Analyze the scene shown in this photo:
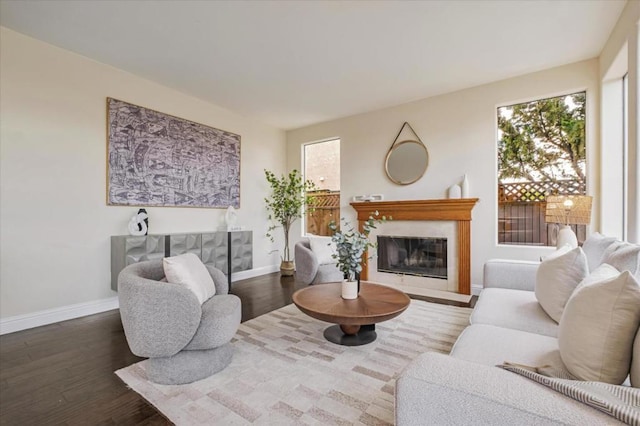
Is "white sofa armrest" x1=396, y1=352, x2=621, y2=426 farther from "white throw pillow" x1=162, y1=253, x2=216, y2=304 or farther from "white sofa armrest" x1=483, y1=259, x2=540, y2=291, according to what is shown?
"white sofa armrest" x1=483, y1=259, x2=540, y2=291

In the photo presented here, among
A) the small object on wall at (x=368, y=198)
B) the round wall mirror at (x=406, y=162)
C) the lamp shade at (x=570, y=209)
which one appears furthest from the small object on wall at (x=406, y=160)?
the lamp shade at (x=570, y=209)

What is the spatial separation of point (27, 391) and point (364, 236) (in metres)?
2.47

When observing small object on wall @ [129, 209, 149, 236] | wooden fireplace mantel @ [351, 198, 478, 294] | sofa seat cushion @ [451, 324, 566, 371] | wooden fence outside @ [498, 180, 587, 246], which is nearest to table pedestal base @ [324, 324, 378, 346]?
sofa seat cushion @ [451, 324, 566, 371]

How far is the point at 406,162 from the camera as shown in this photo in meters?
4.57

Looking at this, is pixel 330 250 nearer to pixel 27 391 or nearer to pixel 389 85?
pixel 389 85

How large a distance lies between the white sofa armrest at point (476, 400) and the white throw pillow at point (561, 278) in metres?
1.19

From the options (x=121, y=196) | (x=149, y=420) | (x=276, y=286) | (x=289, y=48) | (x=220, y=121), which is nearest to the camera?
(x=149, y=420)

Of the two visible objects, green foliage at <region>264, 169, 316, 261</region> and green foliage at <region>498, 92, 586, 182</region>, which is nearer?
green foliage at <region>498, 92, 586, 182</region>

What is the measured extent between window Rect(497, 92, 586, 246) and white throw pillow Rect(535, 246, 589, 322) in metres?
2.20

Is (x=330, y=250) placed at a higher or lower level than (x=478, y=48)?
lower

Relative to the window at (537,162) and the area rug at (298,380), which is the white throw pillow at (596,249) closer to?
the area rug at (298,380)

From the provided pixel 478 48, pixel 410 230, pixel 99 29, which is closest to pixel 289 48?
pixel 99 29

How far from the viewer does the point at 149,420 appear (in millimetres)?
1551

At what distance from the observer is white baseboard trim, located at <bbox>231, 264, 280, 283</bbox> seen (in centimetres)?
485
